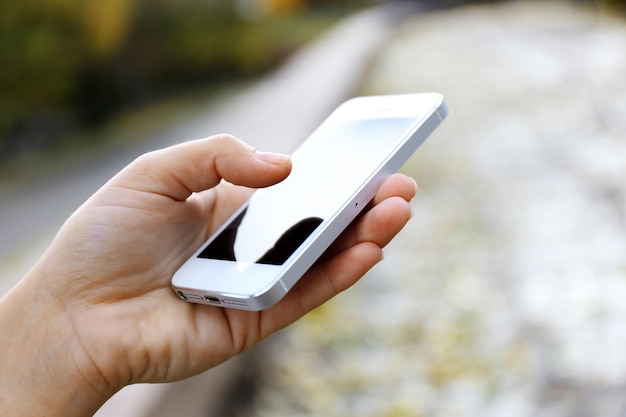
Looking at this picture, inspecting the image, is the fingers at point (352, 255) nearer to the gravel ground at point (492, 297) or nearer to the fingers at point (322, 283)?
the fingers at point (322, 283)

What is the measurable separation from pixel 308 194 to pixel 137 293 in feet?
1.32

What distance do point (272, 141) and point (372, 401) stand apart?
2404mm

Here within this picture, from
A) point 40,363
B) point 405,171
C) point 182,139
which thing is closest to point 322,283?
point 40,363

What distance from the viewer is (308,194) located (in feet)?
5.94

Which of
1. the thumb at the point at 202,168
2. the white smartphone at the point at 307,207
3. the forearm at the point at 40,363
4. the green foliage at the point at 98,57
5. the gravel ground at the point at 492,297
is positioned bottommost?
the gravel ground at the point at 492,297

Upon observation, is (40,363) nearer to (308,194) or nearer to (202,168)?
(202,168)

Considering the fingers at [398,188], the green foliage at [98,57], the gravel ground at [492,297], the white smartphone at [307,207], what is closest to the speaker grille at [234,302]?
the white smartphone at [307,207]

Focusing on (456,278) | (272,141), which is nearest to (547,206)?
(456,278)

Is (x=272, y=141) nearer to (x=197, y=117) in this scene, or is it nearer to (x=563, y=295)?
(x=563, y=295)

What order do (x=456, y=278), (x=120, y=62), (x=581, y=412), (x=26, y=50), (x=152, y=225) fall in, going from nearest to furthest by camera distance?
(x=152, y=225), (x=581, y=412), (x=456, y=278), (x=26, y=50), (x=120, y=62)

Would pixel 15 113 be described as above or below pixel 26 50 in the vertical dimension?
below

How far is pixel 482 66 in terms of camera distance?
11281mm

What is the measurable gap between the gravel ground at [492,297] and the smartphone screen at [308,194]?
128 cm

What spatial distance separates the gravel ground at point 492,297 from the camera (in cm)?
305
